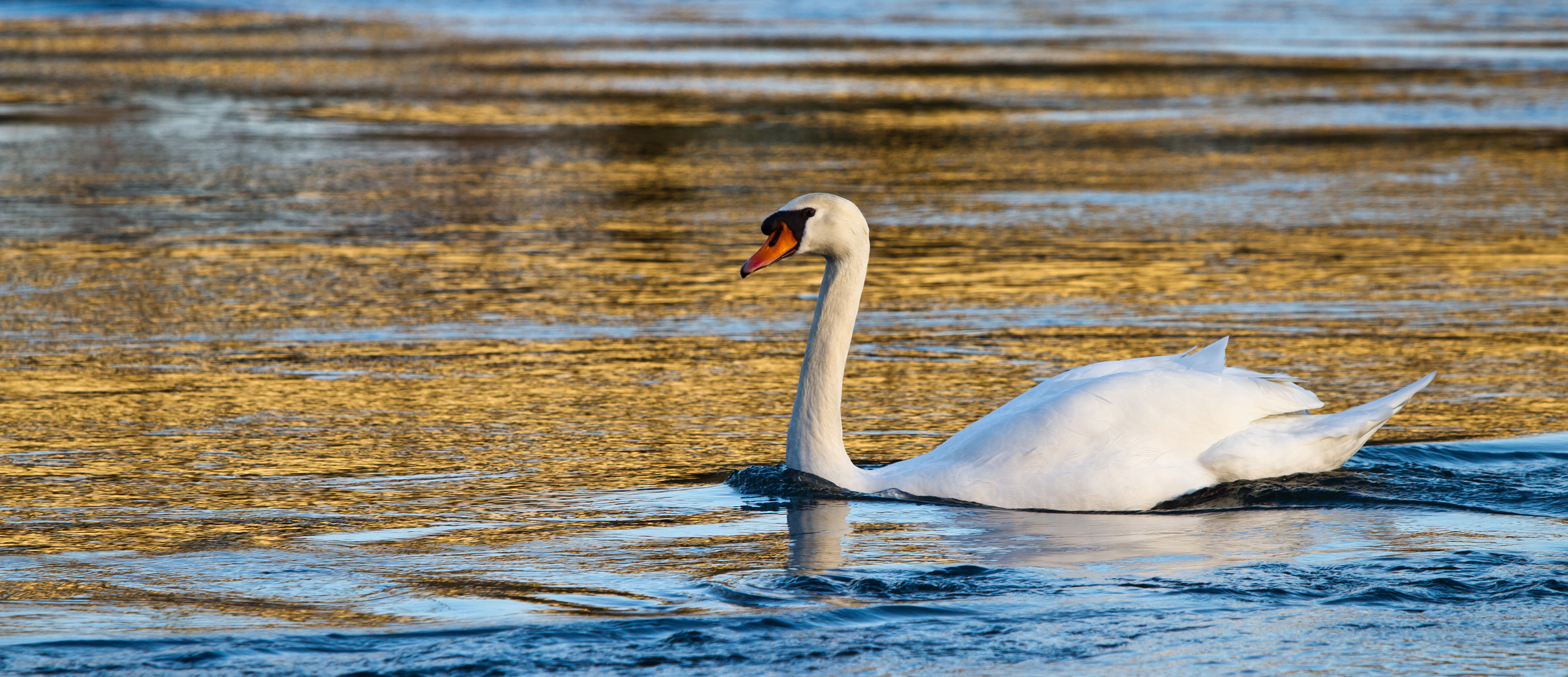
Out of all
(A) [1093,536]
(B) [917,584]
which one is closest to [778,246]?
(A) [1093,536]

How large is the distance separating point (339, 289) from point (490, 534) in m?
5.12

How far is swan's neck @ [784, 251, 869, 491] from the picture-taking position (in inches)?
262

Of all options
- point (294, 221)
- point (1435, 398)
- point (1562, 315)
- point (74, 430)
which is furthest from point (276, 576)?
point (294, 221)

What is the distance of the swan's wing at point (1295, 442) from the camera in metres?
6.64

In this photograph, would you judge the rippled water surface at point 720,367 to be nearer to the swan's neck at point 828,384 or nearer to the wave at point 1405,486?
the wave at point 1405,486

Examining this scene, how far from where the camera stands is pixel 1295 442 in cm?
671

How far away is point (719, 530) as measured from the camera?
6.15m

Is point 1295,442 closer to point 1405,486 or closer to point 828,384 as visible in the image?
point 1405,486

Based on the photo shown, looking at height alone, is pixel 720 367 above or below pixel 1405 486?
above

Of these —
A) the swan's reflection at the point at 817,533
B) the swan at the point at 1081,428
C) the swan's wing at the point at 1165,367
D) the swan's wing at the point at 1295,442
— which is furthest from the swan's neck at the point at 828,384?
the swan's wing at the point at 1295,442

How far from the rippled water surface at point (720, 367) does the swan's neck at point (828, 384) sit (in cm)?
16

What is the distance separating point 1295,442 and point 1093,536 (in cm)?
109

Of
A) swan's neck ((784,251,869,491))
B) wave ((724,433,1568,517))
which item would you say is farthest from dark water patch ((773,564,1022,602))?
swan's neck ((784,251,869,491))

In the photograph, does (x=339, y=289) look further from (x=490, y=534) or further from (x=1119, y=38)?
(x=1119, y=38)
